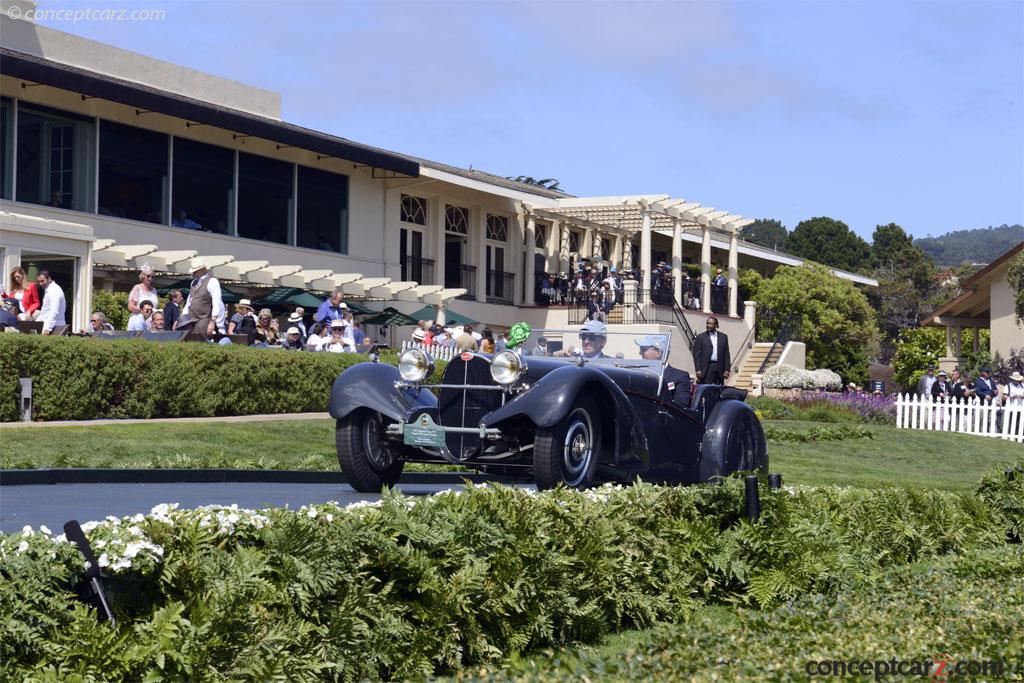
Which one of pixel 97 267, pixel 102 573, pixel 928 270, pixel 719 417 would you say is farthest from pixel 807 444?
pixel 928 270

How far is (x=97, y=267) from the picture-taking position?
965 inches

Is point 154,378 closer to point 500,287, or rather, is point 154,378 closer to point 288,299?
point 288,299

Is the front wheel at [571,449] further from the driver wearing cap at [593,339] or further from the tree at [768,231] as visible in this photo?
the tree at [768,231]

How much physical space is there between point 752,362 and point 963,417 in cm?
1490

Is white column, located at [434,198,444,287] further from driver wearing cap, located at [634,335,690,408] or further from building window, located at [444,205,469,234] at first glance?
driver wearing cap, located at [634,335,690,408]

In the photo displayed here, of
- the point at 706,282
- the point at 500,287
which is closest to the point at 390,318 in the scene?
the point at 500,287

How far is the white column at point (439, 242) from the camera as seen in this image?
120ft

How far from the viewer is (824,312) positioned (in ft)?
166

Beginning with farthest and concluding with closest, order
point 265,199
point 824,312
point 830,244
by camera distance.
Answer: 1. point 830,244
2. point 824,312
3. point 265,199

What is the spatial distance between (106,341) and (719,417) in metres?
8.72

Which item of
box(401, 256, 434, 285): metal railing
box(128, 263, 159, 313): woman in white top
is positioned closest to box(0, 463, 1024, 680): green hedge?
box(128, 263, 159, 313): woman in white top

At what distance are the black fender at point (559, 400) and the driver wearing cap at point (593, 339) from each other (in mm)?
1207

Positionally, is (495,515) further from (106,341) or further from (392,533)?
(106,341)

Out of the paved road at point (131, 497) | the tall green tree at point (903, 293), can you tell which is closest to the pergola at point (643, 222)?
the paved road at point (131, 497)
